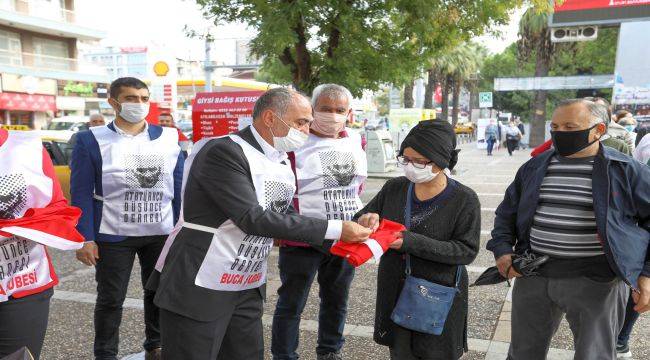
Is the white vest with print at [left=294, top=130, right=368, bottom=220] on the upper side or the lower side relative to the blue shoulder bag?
upper

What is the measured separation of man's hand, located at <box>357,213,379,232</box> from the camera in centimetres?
260

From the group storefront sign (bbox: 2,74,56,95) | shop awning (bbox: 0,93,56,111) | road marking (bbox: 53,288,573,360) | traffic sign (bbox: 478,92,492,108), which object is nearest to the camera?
road marking (bbox: 53,288,573,360)

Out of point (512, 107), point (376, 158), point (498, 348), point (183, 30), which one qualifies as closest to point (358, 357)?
point (498, 348)

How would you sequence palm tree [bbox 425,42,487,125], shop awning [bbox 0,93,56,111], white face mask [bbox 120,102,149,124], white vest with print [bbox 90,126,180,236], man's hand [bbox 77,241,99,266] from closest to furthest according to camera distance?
man's hand [bbox 77,241,99,266], white vest with print [bbox 90,126,180,236], white face mask [bbox 120,102,149,124], shop awning [bbox 0,93,56,111], palm tree [bbox 425,42,487,125]

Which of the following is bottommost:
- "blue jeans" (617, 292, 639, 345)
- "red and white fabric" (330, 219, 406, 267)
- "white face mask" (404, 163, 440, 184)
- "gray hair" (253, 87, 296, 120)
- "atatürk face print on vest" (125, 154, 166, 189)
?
"blue jeans" (617, 292, 639, 345)

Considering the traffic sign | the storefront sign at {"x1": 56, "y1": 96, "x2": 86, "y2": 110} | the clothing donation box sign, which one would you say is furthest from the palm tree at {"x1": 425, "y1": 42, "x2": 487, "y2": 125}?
the storefront sign at {"x1": 56, "y1": 96, "x2": 86, "y2": 110}

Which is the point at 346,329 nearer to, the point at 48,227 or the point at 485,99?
the point at 48,227

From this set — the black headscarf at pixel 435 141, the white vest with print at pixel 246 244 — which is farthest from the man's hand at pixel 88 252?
the black headscarf at pixel 435 141

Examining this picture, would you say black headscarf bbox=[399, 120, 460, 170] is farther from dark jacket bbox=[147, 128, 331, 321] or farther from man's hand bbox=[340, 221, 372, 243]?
dark jacket bbox=[147, 128, 331, 321]

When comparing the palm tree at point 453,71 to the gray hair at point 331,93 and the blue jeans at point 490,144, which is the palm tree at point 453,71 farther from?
the gray hair at point 331,93

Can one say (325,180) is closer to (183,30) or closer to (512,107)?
(183,30)

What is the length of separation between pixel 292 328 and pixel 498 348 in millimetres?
1663

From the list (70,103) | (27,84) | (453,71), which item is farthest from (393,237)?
(70,103)

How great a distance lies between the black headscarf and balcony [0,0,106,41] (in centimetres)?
3354
